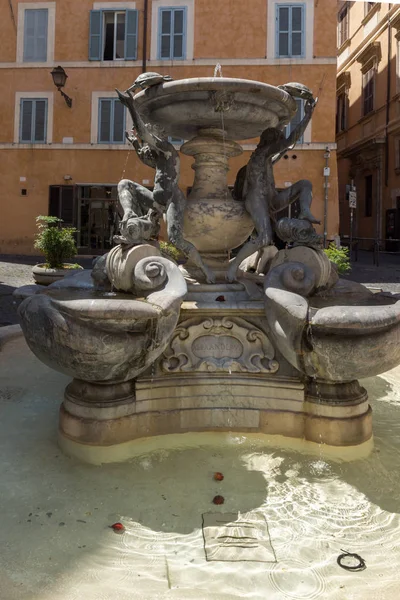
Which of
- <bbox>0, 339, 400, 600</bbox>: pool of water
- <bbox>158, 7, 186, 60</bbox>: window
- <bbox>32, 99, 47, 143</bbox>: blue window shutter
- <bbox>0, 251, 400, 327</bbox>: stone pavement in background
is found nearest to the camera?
<bbox>0, 339, 400, 600</bbox>: pool of water

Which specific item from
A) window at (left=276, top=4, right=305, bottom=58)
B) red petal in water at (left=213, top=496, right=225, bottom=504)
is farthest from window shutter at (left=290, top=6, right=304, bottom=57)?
red petal in water at (left=213, top=496, right=225, bottom=504)

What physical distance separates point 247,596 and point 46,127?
19.2 meters

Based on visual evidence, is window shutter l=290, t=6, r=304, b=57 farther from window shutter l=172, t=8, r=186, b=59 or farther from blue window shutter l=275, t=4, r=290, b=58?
window shutter l=172, t=8, r=186, b=59

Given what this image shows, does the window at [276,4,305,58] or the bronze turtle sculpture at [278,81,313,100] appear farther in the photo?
the window at [276,4,305,58]

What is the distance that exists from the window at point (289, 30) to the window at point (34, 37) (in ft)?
27.1

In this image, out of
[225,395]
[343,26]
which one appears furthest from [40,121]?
[225,395]

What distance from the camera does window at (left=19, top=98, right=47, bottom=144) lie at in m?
18.8

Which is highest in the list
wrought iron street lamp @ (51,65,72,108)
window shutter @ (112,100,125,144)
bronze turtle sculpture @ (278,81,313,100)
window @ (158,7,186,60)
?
window @ (158,7,186,60)

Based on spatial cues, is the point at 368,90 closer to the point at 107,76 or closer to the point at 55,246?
the point at 107,76

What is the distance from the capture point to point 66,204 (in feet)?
61.6

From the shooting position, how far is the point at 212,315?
337 cm

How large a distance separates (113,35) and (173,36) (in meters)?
2.17

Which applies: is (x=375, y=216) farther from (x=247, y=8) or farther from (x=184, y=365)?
(x=184, y=365)

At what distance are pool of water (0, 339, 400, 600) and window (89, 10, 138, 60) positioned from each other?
1768cm
